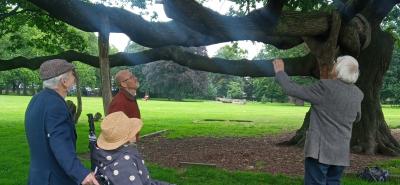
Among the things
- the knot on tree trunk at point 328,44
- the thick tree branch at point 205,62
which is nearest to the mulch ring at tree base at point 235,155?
the thick tree branch at point 205,62

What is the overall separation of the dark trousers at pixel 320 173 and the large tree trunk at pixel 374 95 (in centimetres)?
808

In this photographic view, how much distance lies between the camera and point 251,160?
444 inches

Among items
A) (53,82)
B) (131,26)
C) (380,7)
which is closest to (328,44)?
(380,7)

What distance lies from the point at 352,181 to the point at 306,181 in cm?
348

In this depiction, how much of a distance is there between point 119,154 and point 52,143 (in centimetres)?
54

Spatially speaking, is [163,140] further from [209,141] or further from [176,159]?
[176,159]

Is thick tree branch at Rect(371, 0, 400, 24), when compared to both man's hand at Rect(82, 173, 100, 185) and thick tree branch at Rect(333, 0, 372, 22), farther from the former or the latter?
man's hand at Rect(82, 173, 100, 185)

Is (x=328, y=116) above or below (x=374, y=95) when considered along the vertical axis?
below

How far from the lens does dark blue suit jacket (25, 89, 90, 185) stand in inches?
154

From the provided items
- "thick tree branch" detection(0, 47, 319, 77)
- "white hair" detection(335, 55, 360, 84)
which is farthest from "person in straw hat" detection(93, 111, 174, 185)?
"thick tree branch" detection(0, 47, 319, 77)

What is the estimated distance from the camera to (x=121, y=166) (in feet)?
13.6

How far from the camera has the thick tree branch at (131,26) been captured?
9.55m

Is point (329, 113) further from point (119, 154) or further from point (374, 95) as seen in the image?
point (374, 95)

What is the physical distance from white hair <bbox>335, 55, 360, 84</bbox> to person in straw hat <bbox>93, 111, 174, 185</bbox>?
7.13ft
